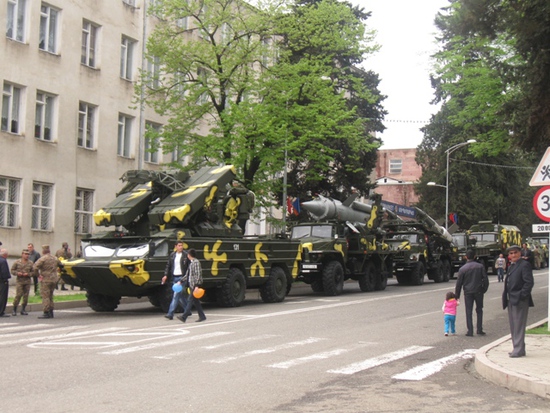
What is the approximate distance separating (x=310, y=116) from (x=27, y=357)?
19.5 meters

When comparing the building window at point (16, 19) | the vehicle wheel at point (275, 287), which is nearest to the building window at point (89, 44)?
the building window at point (16, 19)

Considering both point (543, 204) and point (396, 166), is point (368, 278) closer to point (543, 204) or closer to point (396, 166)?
point (543, 204)

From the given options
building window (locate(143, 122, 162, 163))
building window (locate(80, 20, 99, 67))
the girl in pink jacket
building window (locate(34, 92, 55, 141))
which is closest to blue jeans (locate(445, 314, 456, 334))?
the girl in pink jacket

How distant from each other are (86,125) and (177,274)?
56.9 feet

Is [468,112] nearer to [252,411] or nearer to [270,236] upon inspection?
[270,236]

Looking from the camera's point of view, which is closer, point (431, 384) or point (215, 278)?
point (431, 384)

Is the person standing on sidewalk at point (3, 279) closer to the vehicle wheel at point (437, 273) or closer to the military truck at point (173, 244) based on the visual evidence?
the military truck at point (173, 244)

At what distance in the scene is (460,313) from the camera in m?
18.7

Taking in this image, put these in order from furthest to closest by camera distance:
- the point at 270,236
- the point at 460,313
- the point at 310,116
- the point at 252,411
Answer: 1. the point at 310,116
2. the point at 270,236
3. the point at 460,313
4. the point at 252,411

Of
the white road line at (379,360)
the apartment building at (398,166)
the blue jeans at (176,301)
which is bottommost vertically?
the white road line at (379,360)

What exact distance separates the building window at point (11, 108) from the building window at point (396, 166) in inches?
2380

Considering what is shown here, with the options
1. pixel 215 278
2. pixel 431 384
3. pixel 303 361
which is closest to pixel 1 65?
pixel 215 278

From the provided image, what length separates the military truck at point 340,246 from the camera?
2508 centimetres

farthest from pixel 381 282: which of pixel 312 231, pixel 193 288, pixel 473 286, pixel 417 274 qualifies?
pixel 473 286
